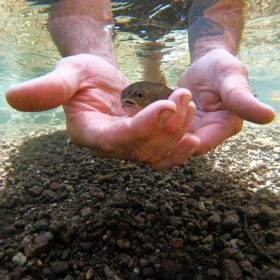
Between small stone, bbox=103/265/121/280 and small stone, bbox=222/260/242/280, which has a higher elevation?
small stone, bbox=103/265/121/280

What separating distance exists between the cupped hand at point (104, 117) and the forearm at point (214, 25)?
250 centimetres

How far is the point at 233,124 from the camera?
259 centimetres

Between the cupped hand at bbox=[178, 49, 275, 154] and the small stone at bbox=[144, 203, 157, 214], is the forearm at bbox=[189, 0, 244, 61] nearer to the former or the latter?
the cupped hand at bbox=[178, 49, 275, 154]

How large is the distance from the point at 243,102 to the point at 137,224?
5.02ft

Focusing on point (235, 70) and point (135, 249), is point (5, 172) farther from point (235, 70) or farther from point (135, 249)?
point (235, 70)

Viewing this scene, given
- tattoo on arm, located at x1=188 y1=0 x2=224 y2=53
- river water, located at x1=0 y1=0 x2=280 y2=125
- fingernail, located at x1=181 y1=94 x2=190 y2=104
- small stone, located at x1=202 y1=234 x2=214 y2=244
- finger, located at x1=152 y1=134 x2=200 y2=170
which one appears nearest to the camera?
fingernail, located at x1=181 y1=94 x2=190 y2=104

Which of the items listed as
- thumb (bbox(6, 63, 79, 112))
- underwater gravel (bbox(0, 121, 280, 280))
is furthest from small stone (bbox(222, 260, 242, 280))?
thumb (bbox(6, 63, 79, 112))

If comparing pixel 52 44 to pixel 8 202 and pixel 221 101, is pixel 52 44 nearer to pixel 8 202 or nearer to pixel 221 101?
pixel 8 202

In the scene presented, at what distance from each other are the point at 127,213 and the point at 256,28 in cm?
1100

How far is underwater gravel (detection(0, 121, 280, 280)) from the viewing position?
2.07 m

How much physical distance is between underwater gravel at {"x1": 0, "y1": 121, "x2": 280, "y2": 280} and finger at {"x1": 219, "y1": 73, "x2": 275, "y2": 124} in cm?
110

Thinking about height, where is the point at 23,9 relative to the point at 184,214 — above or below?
above

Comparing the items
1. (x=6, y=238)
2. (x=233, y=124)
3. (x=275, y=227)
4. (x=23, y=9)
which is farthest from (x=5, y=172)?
(x=23, y=9)

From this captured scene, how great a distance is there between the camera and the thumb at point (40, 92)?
190 cm
